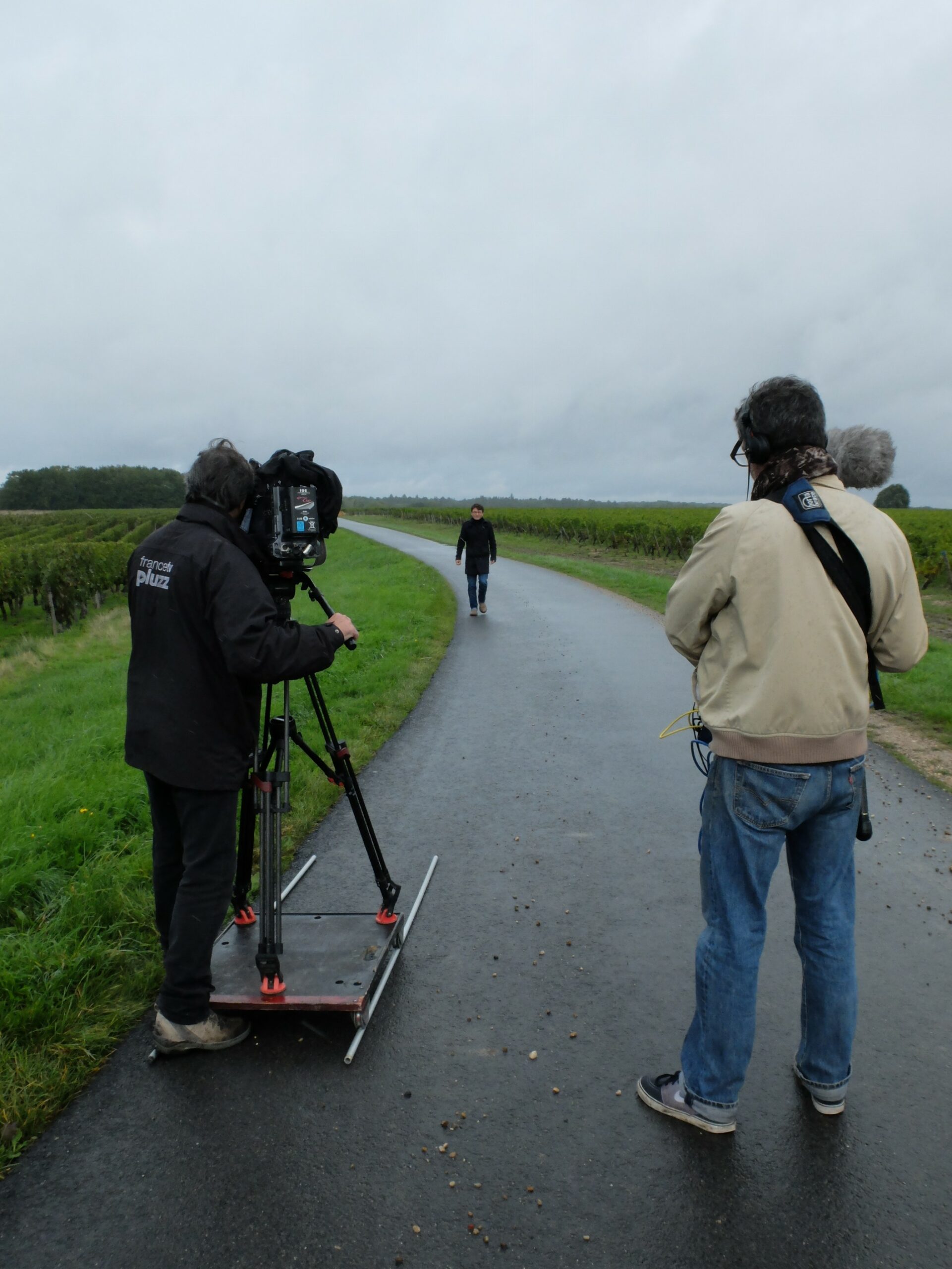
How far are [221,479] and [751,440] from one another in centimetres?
181

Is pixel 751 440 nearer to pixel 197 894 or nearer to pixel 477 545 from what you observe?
pixel 197 894

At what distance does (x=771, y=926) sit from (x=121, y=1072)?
9.35ft

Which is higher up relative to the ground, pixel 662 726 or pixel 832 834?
pixel 832 834

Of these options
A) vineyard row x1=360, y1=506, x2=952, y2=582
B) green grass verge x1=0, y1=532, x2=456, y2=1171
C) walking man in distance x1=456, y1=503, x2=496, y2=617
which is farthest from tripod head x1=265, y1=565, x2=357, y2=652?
vineyard row x1=360, y1=506, x2=952, y2=582

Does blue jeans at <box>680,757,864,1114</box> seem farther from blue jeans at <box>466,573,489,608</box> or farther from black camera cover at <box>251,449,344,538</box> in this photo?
blue jeans at <box>466,573,489,608</box>

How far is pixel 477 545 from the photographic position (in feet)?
47.7

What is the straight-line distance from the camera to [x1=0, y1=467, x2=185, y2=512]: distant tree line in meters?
122

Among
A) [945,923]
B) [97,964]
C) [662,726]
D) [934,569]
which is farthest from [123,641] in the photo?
[934,569]

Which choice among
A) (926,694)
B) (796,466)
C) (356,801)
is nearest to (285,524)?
(356,801)

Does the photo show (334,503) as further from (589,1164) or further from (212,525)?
(589,1164)

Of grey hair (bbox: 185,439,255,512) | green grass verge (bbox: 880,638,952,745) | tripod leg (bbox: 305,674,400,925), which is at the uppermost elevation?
grey hair (bbox: 185,439,255,512)

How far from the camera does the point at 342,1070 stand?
2873mm

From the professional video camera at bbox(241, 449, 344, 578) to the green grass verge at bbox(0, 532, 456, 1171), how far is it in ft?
6.09

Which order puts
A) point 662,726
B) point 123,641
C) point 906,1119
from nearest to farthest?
1. point 906,1119
2. point 662,726
3. point 123,641
